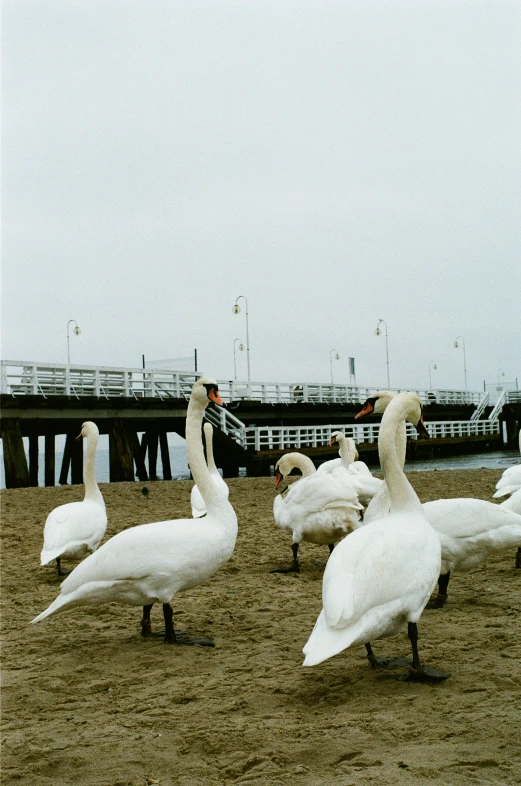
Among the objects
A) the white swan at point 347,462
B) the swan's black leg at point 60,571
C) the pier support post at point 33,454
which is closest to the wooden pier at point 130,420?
the pier support post at point 33,454

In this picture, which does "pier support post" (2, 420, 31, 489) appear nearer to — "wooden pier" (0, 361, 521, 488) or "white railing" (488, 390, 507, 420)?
"wooden pier" (0, 361, 521, 488)

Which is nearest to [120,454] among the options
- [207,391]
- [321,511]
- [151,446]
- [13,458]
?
[13,458]

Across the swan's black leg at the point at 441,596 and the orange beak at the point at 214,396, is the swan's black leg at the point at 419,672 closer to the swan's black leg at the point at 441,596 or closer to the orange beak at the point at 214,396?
the swan's black leg at the point at 441,596

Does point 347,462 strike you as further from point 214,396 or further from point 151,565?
point 151,565

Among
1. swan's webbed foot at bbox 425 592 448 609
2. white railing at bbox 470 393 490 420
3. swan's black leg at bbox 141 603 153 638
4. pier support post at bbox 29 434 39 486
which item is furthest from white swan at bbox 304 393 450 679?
white railing at bbox 470 393 490 420

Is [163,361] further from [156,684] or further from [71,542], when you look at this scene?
[156,684]

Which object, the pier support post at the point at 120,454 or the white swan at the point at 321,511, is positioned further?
the pier support post at the point at 120,454

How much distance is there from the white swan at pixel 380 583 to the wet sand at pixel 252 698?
0.34m

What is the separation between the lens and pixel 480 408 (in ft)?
177

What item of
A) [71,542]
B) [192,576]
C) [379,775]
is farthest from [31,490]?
[379,775]

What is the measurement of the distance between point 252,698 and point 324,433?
1122 inches

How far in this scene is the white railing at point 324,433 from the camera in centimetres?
2872

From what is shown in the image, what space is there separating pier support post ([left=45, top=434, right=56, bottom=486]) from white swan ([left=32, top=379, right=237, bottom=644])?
898 inches

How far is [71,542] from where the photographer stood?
7977 millimetres
